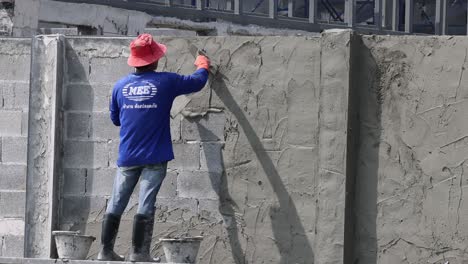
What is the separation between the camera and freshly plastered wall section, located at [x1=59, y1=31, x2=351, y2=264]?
29.9 feet

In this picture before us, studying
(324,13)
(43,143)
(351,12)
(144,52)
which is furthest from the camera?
(324,13)

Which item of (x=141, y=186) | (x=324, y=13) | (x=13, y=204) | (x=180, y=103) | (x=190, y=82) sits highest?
(x=324, y=13)

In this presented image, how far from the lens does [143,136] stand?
29.1 ft

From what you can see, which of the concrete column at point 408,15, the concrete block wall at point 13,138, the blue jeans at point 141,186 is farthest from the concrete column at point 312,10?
the blue jeans at point 141,186

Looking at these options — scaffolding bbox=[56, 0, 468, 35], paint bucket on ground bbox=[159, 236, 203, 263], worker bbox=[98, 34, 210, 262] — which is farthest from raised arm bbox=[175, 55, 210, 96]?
scaffolding bbox=[56, 0, 468, 35]

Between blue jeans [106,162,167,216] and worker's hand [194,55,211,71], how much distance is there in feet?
2.49

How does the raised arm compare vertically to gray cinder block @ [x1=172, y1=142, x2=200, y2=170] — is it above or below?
above

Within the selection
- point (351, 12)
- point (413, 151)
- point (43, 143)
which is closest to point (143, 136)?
point (43, 143)

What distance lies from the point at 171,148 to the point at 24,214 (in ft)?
4.91

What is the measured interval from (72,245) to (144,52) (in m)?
1.45

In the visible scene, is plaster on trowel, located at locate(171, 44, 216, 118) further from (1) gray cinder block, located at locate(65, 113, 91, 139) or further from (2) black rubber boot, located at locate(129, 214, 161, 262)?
(2) black rubber boot, located at locate(129, 214, 161, 262)

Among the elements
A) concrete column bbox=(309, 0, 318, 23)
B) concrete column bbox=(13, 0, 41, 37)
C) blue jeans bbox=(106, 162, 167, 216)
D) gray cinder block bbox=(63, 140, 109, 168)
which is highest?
concrete column bbox=(309, 0, 318, 23)

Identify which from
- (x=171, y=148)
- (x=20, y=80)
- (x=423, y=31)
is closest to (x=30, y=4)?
(x=20, y=80)

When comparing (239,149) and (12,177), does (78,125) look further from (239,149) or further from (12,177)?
(239,149)
